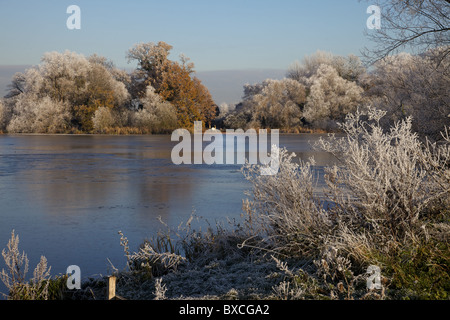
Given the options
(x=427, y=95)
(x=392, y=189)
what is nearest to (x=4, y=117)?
(x=427, y=95)

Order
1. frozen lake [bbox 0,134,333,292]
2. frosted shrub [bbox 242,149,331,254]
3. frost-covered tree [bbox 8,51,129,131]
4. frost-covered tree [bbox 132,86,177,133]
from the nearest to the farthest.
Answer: frosted shrub [bbox 242,149,331,254]
frozen lake [bbox 0,134,333,292]
frost-covered tree [bbox 8,51,129,131]
frost-covered tree [bbox 132,86,177,133]

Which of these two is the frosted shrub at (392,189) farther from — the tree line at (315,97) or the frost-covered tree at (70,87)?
the frost-covered tree at (70,87)

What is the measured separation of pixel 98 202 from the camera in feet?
31.0

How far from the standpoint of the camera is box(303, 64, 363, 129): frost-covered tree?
138ft

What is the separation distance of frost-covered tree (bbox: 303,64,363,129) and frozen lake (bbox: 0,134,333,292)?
86.3 ft

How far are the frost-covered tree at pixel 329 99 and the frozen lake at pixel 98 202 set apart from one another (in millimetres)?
26300

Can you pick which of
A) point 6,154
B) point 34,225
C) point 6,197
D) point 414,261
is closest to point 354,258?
point 414,261

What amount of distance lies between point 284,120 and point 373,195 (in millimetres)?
40940

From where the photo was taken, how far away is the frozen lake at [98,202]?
6.24 meters

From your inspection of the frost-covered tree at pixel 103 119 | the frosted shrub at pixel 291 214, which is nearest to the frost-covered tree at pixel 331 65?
the frost-covered tree at pixel 103 119

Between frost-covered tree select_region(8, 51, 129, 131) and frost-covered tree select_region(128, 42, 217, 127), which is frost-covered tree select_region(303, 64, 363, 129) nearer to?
frost-covered tree select_region(128, 42, 217, 127)

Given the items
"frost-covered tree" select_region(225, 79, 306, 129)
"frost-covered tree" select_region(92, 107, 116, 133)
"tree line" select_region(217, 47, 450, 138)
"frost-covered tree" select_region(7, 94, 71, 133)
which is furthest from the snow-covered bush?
"frost-covered tree" select_region(225, 79, 306, 129)

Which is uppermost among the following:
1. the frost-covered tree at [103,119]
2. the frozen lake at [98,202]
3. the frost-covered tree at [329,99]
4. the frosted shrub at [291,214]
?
the frost-covered tree at [329,99]

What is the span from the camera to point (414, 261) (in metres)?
4.08
